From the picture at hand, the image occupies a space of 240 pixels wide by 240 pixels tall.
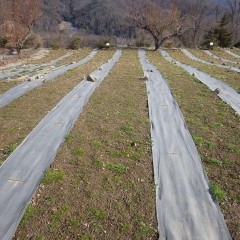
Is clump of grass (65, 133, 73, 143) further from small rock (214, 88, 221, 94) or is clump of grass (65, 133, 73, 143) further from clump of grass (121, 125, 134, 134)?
small rock (214, 88, 221, 94)

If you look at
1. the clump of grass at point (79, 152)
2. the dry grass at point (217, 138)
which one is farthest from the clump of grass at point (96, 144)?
the dry grass at point (217, 138)

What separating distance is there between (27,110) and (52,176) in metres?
5.69

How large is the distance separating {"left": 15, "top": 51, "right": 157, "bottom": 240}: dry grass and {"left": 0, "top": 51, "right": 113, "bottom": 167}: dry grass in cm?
166

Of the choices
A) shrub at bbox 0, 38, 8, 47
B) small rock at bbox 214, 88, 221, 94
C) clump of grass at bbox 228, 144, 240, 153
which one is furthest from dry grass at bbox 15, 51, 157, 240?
shrub at bbox 0, 38, 8, 47

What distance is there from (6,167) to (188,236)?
4888 mm

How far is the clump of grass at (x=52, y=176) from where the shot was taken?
7.13m

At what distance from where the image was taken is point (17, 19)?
105ft

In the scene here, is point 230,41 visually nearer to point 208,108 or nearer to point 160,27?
point 160,27

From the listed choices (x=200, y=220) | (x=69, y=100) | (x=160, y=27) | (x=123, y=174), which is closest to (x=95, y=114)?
(x=69, y=100)

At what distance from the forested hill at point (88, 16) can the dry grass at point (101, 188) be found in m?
96.8

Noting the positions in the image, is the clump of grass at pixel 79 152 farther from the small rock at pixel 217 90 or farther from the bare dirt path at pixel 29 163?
the small rock at pixel 217 90

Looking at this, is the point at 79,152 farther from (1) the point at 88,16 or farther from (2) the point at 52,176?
(1) the point at 88,16

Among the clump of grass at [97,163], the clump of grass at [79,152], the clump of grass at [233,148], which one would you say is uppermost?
the clump of grass at [233,148]

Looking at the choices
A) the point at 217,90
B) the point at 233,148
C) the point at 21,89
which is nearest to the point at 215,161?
the point at 233,148
